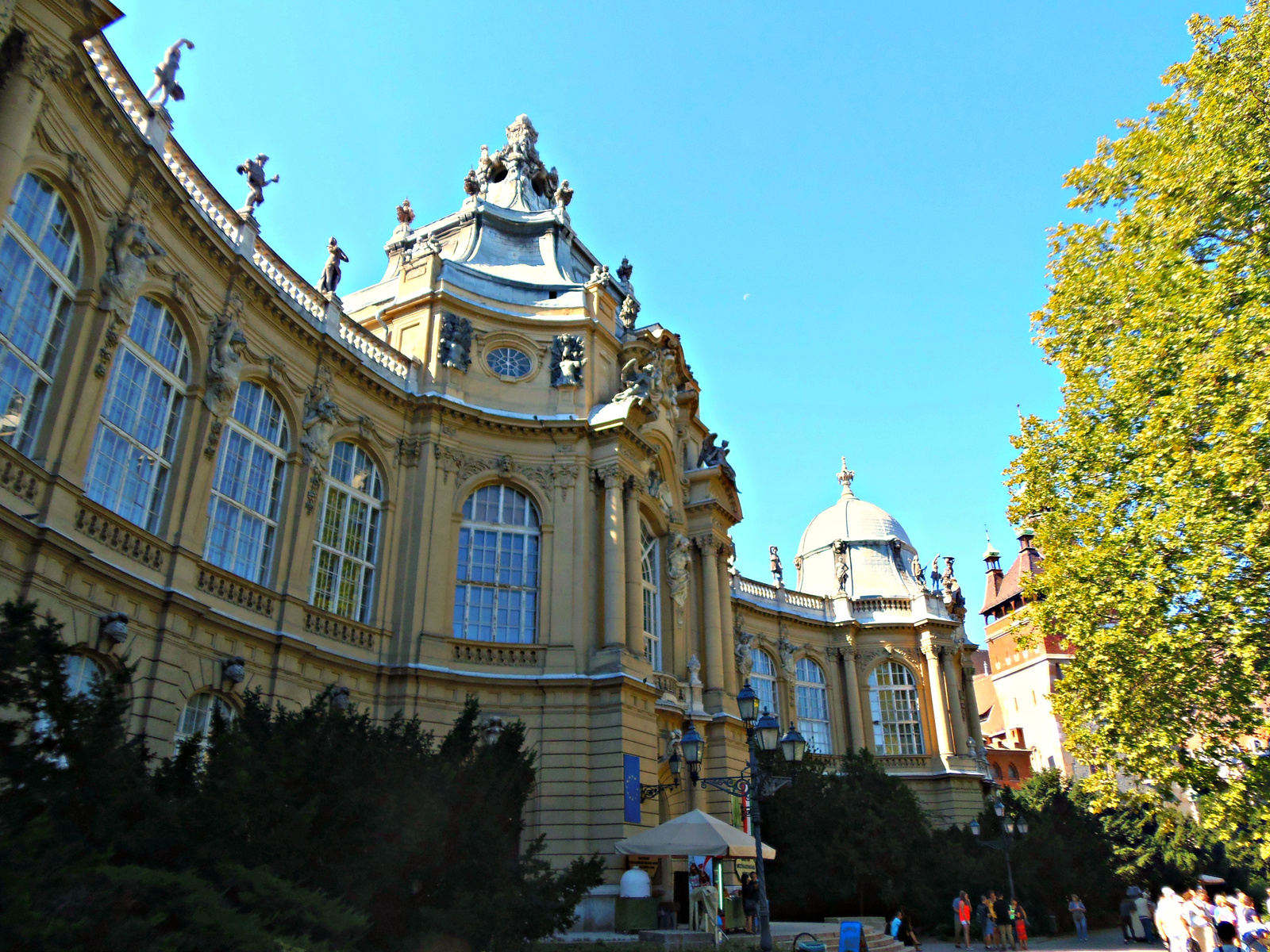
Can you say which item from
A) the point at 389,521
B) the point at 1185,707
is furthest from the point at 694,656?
the point at 1185,707

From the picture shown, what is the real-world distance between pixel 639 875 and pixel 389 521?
413 inches

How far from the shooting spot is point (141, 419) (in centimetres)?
1591

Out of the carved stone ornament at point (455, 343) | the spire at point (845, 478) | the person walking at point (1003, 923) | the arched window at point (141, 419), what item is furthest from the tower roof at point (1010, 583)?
the arched window at point (141, 419)

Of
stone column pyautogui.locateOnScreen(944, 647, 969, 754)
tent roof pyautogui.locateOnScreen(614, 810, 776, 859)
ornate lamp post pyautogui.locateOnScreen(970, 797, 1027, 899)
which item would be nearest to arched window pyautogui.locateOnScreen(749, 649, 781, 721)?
stone column pyautogui.locateOnScreen(944, 647, 969, 754)

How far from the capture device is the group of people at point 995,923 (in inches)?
931

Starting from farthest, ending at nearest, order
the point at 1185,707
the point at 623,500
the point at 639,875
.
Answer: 1. the point at 623,500
2. the point at 639,875
3. the point at 1185,707

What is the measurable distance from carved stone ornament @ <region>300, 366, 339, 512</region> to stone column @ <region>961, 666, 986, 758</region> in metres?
36.0

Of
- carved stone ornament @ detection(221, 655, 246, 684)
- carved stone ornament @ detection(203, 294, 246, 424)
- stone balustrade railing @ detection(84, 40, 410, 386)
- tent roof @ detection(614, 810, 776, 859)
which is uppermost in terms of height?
stone balustrade railing @ detection(84, 40, 410, 386)

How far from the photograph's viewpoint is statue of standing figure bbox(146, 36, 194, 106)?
54.6ft

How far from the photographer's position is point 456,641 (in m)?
22.2

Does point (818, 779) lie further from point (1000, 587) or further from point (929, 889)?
point (1000, 587)

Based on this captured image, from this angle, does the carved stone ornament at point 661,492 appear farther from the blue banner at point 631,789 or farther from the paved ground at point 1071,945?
the paved ground at point 1071,945

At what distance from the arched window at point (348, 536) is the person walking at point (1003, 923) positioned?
1862cm

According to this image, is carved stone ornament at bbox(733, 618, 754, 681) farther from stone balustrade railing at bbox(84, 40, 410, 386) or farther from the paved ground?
stone balustrade railing at bbox(84, 40, 410, 386)
